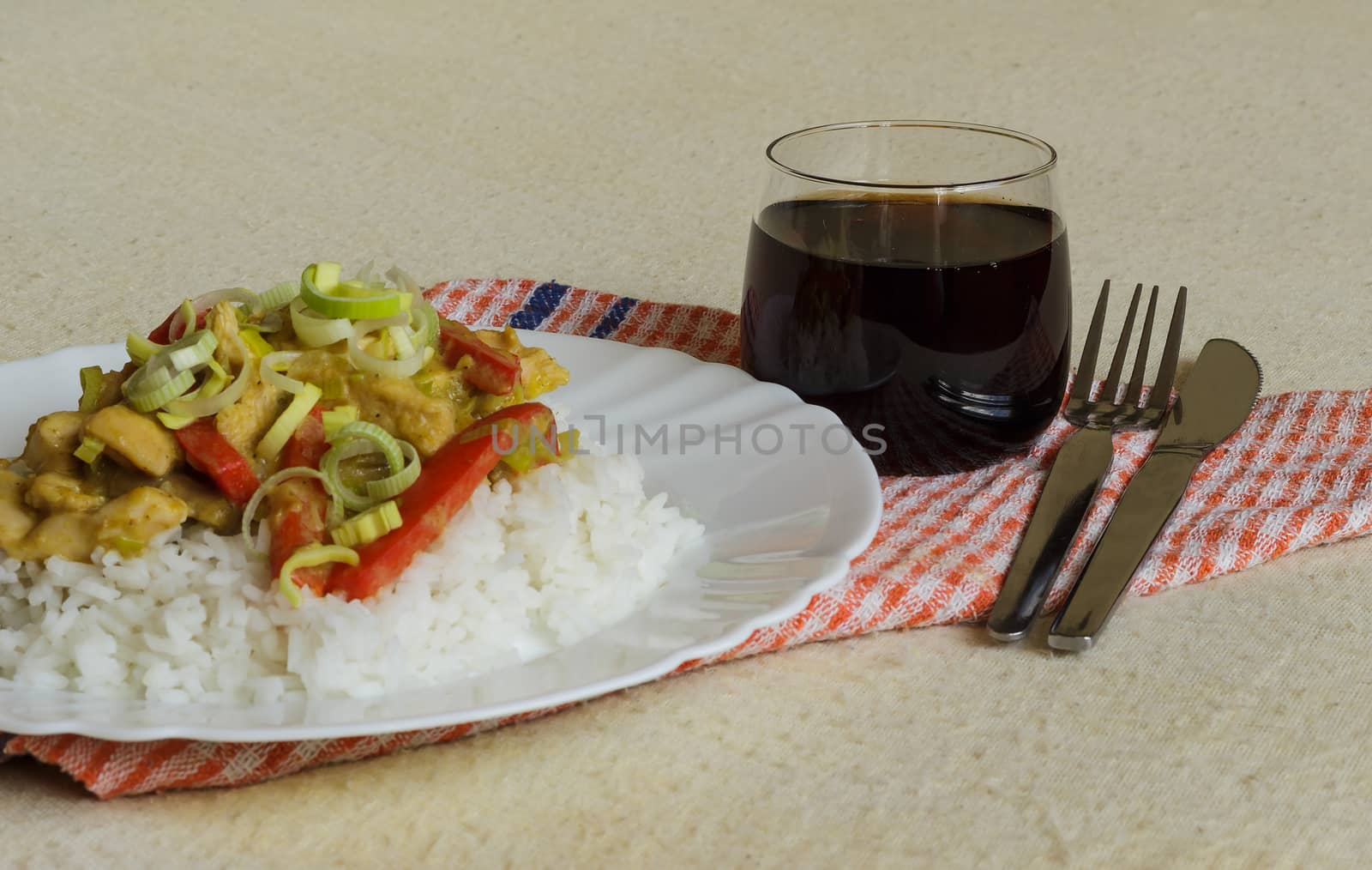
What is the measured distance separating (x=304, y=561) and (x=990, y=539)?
1.10 meters

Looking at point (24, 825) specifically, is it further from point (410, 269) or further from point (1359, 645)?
point (410, 269)

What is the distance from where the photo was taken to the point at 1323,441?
9.05 ft

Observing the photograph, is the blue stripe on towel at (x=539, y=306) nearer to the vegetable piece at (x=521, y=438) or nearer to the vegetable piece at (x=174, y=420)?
the vegetable piece at (x=521, y=438)

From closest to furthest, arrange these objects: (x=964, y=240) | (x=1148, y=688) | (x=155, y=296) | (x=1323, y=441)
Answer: (x=1148, y=688) → (x=964, y=240) → (x=1323, y=441) → (x=155, y=296)

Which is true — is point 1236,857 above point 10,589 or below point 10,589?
above

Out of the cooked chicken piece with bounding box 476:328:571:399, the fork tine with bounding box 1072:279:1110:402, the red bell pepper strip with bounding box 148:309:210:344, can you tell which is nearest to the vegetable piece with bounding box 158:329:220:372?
the red bell pepper strip with bounding box 148:309:210:344

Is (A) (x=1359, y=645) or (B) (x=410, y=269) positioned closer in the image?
(A) (x=1359, y=645)

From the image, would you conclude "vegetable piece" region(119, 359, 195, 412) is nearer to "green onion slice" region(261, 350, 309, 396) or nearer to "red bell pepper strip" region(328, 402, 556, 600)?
"green onion slice" region(261, 350, 309, 396)

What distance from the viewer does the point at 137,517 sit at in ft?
6.60

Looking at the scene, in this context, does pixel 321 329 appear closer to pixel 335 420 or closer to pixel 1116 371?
pixel 335 420

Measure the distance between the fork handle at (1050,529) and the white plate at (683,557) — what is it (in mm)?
255

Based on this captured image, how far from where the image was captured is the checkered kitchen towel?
1.85 m

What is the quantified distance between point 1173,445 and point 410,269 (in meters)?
2.07

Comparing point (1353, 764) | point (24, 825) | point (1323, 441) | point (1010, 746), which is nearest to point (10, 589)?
point (24, 825)
